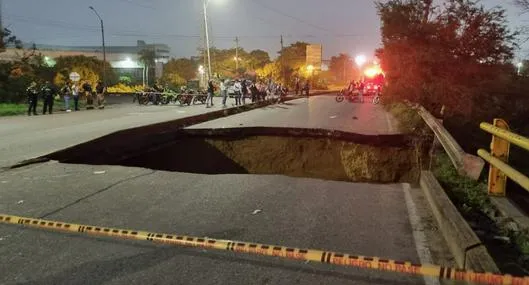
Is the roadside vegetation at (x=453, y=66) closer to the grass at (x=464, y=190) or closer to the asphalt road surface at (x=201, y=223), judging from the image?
the grass at (x=464, y=190)

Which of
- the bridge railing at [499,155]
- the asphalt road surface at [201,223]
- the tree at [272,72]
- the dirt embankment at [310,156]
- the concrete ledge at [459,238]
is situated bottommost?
the dirt embankment at [310,156]

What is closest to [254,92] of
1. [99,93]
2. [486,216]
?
[99,93]

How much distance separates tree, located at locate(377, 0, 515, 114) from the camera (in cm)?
1905

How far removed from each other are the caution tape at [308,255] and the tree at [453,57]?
16252 millimetres

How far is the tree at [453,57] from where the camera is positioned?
62.5ft

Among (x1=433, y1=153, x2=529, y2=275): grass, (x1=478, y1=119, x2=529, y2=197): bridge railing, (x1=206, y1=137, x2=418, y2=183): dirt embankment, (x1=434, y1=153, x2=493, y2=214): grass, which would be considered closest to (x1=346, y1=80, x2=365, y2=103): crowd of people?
(x1=206, y1=137, x2=418, y2=183): dirt embankment

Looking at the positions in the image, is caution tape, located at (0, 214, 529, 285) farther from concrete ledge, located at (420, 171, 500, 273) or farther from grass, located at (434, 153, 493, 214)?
grass, located at (434, 153, 493, 214)

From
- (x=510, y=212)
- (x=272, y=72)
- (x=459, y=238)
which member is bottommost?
(x=510, y=212)

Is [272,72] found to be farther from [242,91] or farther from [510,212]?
[510,212]

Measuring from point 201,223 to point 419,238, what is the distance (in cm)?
252

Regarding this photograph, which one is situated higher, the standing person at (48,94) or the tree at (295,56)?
the tree at (295,56)

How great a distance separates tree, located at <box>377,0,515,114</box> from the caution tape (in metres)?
16.3

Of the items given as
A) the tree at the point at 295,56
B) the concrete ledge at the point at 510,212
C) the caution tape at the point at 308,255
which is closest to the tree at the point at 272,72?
the tree at the point at 295,56

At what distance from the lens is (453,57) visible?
19484mm
